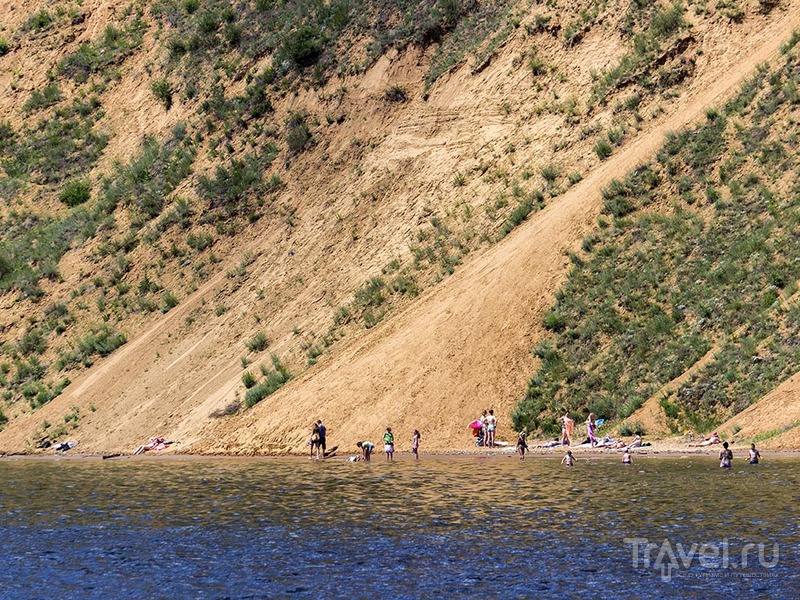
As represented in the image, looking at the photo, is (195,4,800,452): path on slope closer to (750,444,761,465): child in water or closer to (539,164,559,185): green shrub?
(539,164,559,185): green shrub

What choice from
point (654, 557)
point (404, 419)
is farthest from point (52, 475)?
point (654, 557)

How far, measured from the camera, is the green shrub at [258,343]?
4559 centimetres

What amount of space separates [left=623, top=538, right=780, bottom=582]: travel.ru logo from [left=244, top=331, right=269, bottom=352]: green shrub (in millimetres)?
25647

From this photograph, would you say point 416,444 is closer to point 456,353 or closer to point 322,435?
point 322,435

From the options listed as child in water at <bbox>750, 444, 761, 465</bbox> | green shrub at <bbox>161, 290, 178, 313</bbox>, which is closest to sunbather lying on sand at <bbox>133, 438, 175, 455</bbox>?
green shrub at <bbox>161, 290, 178, 313</bbox>

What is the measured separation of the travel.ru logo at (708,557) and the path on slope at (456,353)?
49.3 ft

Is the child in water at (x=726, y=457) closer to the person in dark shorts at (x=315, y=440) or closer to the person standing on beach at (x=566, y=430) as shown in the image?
the person standing on beach at (x=566, y=430)

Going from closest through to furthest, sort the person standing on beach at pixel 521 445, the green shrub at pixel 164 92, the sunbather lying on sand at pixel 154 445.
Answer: the person standing on beach at pixel 521 445
the sunbather lying on sand at pixel 154 445
the green shrub at pixel 164 92

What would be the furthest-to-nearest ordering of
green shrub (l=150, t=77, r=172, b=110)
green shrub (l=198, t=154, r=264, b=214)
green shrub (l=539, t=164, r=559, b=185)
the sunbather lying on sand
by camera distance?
green shrub (l=150, t=77, r=172, b=110) → green shrub (l=198, t=154, r=264, b=214) → green shrub (l=539, t=164, r=559, b=185) → the sunbather lying on sand

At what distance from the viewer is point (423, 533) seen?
24.2m

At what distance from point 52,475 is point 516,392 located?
1482cm

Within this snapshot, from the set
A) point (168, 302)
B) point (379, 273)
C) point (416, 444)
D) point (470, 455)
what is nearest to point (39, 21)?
point (168, 302)

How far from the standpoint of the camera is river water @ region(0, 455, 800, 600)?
20188mm

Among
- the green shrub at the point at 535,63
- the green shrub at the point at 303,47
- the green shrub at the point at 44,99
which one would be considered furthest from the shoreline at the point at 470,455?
the green shrub at the point at 44,99
